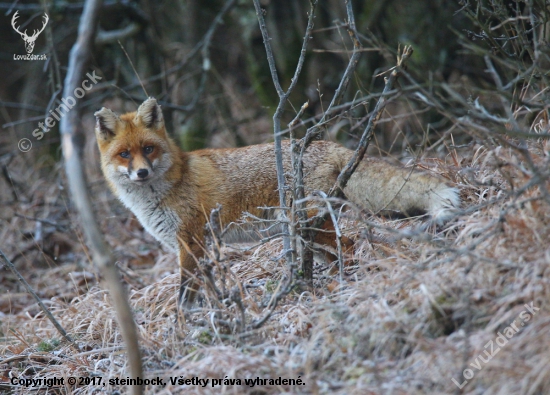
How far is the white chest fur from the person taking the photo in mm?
5297

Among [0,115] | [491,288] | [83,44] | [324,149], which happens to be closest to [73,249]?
[324,149]

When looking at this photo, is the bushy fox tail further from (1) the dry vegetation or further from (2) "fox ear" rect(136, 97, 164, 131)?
(2) "fox ear" rect(136, 97, 164, 131)

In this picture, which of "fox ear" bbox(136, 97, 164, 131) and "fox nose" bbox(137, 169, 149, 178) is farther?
"fox ear" bbox(136, 97, 164, 131)

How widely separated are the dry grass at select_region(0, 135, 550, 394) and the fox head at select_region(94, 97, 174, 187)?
1282mm

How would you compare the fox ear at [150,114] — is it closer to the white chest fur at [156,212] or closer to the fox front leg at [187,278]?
the white chest fur at [156,212]

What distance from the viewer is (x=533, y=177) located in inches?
129

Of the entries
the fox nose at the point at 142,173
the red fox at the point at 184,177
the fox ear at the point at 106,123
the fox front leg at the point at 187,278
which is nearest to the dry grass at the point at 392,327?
the fox front leg at the point at 187,278

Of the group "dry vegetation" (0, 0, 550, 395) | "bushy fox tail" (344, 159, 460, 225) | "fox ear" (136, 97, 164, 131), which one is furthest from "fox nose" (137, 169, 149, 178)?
"bushy fox tail" (344, 159, 460, 225)

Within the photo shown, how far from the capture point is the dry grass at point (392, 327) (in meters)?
2.94

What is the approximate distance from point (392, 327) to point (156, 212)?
9.31ft

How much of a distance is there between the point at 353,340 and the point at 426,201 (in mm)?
1514

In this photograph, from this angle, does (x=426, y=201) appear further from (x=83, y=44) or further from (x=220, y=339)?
(x=83, y=44)

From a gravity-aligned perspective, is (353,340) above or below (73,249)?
above

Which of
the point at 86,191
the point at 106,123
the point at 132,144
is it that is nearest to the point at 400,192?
the point at 132,144
